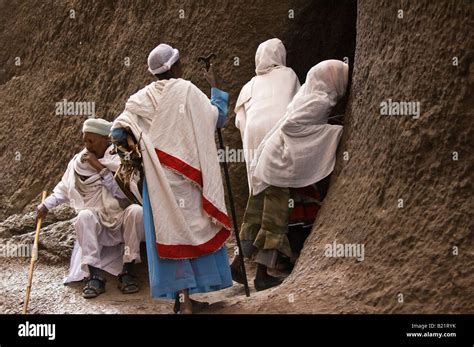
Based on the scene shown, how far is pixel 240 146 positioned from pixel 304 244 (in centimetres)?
211

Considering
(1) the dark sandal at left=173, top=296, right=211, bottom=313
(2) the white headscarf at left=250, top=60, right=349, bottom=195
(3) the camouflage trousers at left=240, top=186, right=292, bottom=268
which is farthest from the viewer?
(3) the camouflage trousers at left=240, top=186, right=292, bottom=268

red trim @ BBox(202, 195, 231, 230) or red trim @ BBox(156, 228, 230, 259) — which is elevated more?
red trim @ BBox(202, 195, 231, 230)

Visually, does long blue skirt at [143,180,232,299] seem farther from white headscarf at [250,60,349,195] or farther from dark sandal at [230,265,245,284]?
white headscarf at [250,60,349,195]

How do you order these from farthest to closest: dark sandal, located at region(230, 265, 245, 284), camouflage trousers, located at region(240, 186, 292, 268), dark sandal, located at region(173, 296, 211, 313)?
dark sandal, located at region(230, 265, 245, 284)
camouflage trousers, located at region(240, 186, 292, 268)
dark sandal, located at region(173, 296, 211, 313)

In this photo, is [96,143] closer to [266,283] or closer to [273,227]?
[273,227]

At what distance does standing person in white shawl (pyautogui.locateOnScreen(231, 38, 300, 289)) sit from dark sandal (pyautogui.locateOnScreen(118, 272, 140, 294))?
0.79 m

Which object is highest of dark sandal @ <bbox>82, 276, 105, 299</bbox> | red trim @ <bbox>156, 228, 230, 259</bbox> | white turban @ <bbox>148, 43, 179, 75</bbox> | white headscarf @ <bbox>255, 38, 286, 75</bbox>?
white headscarf @ <bbox>255, 38, 286, 75</bbox>

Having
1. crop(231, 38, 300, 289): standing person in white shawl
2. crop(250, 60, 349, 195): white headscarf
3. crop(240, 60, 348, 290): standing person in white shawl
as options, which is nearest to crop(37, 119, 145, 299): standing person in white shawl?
crop(231, 38, 300, 289): standing person in white shawl

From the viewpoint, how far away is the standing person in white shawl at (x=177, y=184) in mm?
8266

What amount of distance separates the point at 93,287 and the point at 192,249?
3.59ft

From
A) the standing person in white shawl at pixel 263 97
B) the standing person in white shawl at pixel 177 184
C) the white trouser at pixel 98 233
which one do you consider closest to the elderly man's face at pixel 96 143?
the white trouser at pixel 98 233

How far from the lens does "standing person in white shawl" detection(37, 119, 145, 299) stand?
8.98m

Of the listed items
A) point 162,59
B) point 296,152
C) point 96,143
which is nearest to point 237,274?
point 296,152
